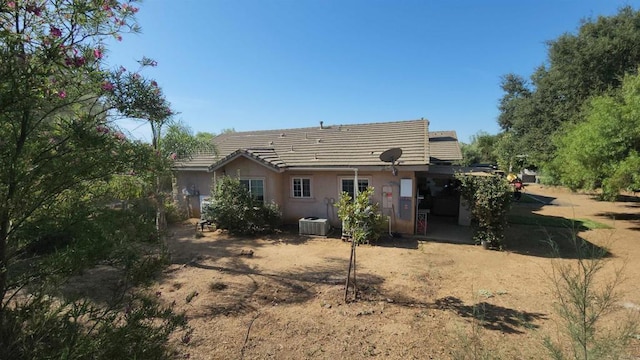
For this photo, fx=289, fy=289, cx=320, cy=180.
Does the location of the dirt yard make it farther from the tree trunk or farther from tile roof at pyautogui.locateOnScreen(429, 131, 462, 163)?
tile roof at pyautogui.locateOnScreen(429, 131, 462, 163)

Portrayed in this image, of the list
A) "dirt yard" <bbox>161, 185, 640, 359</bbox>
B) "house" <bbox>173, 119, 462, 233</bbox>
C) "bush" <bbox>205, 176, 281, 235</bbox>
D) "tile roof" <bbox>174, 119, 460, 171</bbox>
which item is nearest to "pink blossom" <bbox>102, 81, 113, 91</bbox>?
"dirt yard" <bbox>161, 185, 640, 359</bbox>

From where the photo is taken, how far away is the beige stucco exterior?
492 inches

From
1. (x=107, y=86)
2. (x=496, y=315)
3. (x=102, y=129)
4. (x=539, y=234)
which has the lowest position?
(x=496, y=315)

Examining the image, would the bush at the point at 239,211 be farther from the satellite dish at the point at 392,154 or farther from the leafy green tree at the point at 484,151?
the leafy green tree at the point at 484,151

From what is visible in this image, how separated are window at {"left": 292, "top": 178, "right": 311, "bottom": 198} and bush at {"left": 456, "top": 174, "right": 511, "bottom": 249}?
22.3ft

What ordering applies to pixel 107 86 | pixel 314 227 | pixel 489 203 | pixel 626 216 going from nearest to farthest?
pixel 107 86 < pixel 489 203 < pixel 314 227 < pixel 626 216

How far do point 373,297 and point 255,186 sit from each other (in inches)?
357

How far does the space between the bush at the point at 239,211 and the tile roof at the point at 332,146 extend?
1.68m

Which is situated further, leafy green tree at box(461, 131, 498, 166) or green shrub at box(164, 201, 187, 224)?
leafy green tree at box(461, 131, 498, 166)

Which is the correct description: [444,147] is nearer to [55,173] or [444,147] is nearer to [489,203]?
[489,203]

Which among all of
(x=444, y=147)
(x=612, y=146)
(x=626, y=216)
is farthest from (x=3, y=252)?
(x=626, y=216)

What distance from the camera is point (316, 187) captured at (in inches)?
548

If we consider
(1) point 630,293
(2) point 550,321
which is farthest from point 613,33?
(2) point 550,321

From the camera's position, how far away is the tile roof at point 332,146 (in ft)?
44.2
